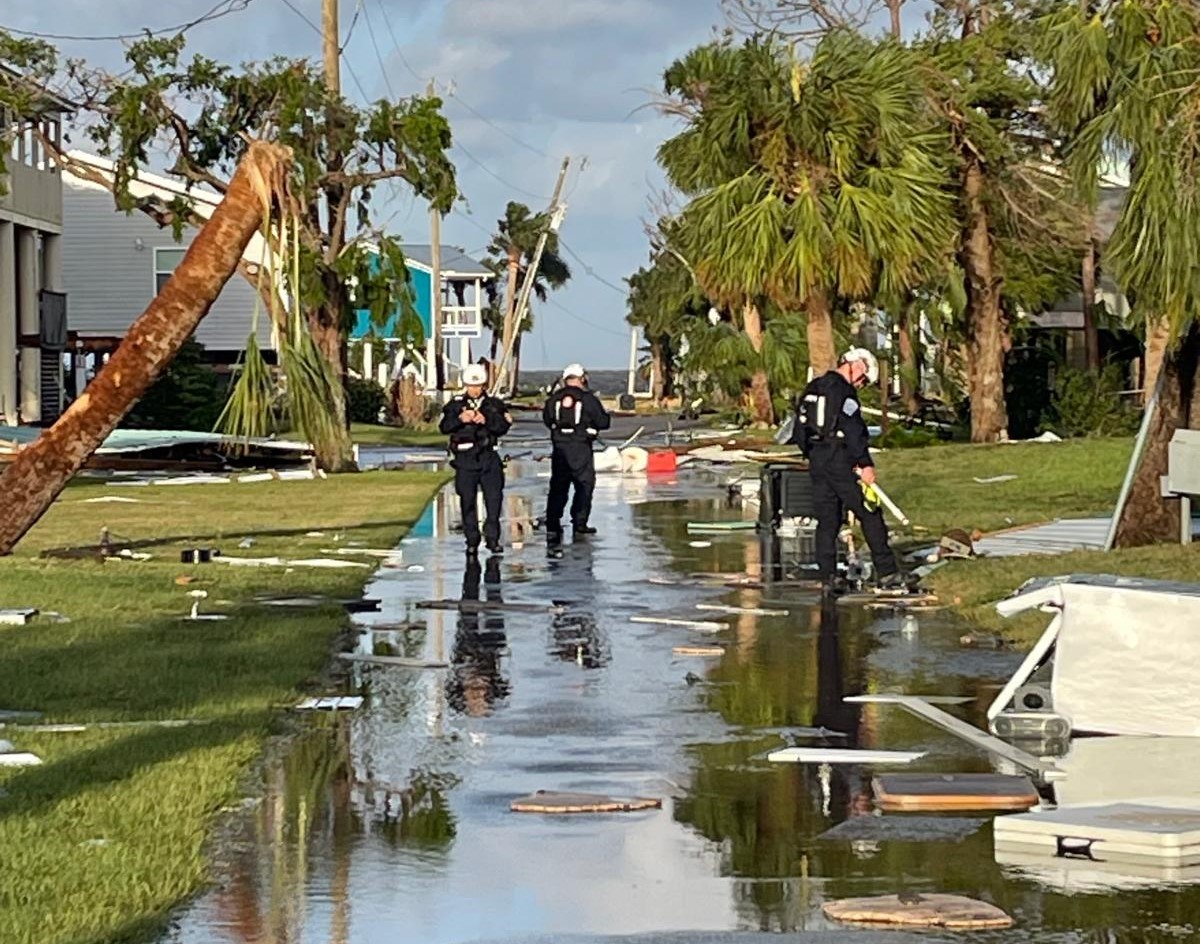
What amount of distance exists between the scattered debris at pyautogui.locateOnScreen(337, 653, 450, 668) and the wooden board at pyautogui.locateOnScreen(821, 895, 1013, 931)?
5.94 meters

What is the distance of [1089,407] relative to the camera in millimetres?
38750

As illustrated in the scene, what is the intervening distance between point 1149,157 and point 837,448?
10.6ft

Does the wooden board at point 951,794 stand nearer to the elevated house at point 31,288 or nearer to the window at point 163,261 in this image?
the elevated house at point 31,288

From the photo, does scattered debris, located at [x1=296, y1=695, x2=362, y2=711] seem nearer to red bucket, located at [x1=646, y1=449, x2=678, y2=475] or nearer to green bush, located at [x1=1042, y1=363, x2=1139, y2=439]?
red bucket, located at [x1=646, y1=449, x2=678, y2=475]

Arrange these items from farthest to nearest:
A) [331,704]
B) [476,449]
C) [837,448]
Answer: [476,449] < [837,448] < [331,704]

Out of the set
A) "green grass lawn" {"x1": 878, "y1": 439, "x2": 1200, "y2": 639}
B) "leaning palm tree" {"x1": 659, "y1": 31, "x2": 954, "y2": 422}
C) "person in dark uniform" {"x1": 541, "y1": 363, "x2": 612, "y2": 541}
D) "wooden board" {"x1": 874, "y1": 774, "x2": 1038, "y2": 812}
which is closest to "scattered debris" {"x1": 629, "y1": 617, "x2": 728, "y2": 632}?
"green grass lawn" {"x1": 878, "y1": 439, "x2": 1200, "y2": 639}

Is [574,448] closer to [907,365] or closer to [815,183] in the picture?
[815,183]

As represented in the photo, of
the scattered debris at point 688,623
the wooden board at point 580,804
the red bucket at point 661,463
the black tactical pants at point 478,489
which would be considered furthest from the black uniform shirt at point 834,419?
the red bucket at point 661,463

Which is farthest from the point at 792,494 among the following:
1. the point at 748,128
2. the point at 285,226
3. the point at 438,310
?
the point at 438,310

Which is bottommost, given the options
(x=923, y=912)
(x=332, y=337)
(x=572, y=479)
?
(x=923, y=912)

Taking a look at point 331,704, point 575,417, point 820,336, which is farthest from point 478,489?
point 820,336

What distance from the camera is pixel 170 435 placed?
4012 cm

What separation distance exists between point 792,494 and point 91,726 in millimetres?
12934

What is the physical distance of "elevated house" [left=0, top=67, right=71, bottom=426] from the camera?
46.4m
